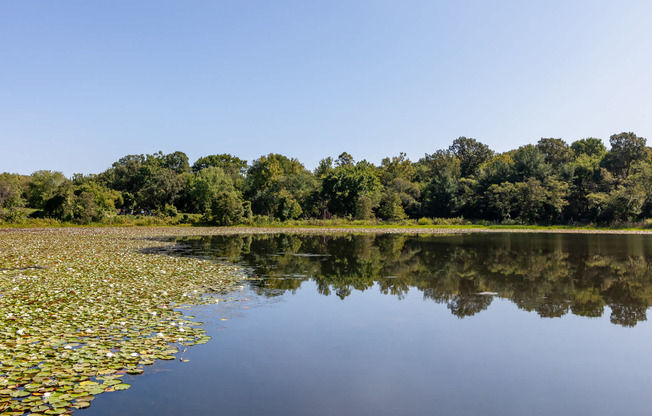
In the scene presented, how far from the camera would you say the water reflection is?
13445 millimetres

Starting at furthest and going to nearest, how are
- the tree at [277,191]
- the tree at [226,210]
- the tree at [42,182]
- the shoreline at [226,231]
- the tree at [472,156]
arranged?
the tree at [472,156] < the tree at [42,182] < the tree at [277,191] < the tree at [226,210] < the shoreline at [226,231]

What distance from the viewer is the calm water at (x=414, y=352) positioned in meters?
6.29

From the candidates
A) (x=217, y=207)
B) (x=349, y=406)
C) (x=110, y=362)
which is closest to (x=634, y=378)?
(x=349, y=406)

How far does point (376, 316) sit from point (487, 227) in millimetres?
58585

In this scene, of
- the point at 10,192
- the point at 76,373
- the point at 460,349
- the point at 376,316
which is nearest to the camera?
the point at 76,373

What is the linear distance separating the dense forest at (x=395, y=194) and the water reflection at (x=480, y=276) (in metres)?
38.2

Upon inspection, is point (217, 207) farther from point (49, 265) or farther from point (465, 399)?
point (465, 399)

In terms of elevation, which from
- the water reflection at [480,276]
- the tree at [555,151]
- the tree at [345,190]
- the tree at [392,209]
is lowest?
the water reflection at [480,276]

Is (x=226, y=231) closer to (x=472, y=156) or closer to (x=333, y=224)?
(x=333, y=224)

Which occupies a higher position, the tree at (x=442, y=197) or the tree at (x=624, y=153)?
the tree at (x=624, y=153)

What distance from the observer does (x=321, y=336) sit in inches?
382

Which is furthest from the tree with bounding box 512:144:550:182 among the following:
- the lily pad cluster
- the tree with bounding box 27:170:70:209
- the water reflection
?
the tree with bounding box 27:170:70:209

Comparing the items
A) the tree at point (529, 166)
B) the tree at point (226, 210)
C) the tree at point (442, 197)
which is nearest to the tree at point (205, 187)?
the tree at point (226, 210)

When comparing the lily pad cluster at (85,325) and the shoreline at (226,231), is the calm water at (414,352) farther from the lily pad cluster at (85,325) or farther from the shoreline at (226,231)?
the shoreline at (226,231)
